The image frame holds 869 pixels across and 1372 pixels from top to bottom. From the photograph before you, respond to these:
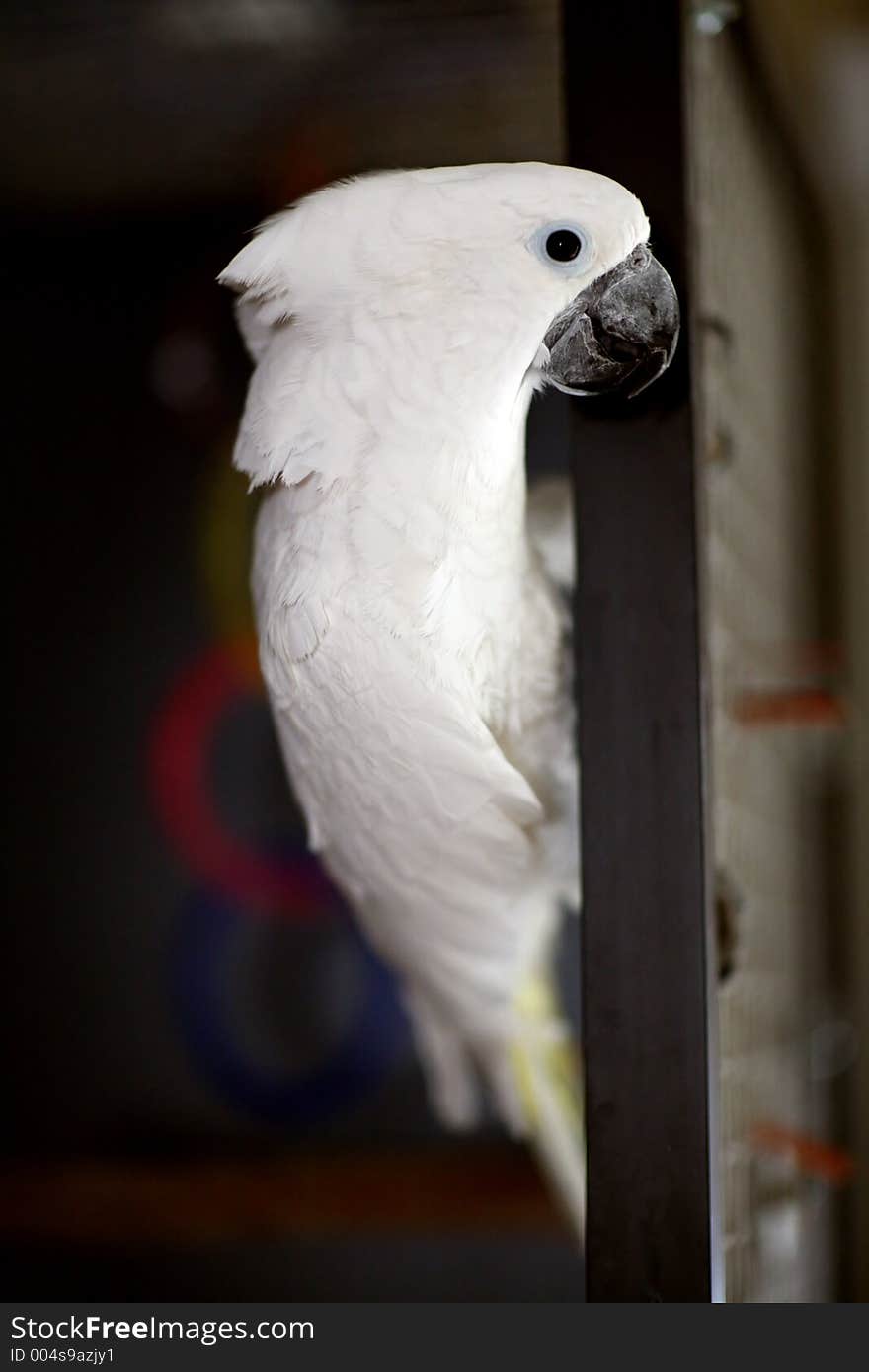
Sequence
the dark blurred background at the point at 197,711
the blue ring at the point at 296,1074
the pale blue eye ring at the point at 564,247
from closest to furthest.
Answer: the pale blue eye ring at the point at 564,247 < the dark blurred background at the point at 197,711 < the blue ring at the point at 296,1074

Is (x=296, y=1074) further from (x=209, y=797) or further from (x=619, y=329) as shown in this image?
(x=619, y=329)

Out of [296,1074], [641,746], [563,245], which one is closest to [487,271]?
[563,245]

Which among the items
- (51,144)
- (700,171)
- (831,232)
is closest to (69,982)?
(51,144)

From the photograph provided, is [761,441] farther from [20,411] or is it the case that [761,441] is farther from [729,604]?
[20,411]

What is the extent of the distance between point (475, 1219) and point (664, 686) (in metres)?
1.12

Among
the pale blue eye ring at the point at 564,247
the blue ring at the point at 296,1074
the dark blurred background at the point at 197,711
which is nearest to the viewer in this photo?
the pale blue eye ring at the point at 564,247

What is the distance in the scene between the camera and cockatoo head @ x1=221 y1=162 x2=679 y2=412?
0.81 meters

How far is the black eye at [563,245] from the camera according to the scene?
2.66ft

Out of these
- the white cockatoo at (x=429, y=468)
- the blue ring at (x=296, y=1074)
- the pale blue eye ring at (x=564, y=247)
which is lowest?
the blue ring at (x=296, y=1074)

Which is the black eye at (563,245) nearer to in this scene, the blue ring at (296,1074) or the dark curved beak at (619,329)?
the dark curved beak at (619,329)

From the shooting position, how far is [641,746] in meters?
0.85

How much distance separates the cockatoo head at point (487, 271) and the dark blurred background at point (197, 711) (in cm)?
88

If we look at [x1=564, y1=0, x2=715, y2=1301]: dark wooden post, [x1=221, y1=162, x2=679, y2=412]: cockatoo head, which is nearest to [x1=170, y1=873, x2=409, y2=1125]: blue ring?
[x1=564, y1=0, x2=715, y2=1301]: dark wooden post

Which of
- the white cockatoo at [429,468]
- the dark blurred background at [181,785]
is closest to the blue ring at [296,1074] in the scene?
the dark blurred background at [181,785]
